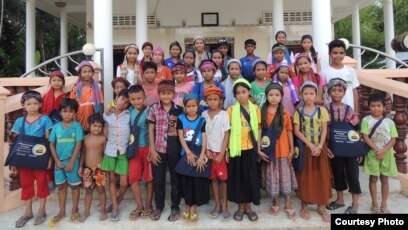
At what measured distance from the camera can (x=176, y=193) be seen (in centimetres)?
367

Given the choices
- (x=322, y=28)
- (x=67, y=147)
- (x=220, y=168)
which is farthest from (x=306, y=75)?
(x=67, y=147)

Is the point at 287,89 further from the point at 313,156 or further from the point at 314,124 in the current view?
the point at 313,156

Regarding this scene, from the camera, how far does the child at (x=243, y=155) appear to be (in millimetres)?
3543

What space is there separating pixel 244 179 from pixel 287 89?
3.72 ft

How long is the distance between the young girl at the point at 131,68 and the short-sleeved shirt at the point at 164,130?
37.9 inches

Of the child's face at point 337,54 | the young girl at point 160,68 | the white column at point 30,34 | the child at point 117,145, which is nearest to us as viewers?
the child at point 117,145

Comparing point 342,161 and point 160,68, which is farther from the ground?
point 160,68

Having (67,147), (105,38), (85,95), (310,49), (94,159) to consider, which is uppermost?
(105,38)

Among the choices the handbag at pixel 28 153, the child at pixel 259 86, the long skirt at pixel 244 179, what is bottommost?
the long skirt at pixel 244 179

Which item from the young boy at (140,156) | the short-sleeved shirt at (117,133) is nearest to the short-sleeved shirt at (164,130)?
the young boy at (140,156)

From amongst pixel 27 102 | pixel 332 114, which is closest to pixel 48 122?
pixel 27 102

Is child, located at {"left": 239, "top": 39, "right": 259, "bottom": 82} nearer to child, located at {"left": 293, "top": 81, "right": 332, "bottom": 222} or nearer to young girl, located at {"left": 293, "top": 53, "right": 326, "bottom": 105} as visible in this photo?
young girl, located at {"left": 293, "top": 53, "right": 326, "bottom": 105}

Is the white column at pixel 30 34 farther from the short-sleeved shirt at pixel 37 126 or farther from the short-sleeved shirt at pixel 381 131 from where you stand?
the short-sleeved shirt at pixel 381 131

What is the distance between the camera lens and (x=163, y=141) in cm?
363
